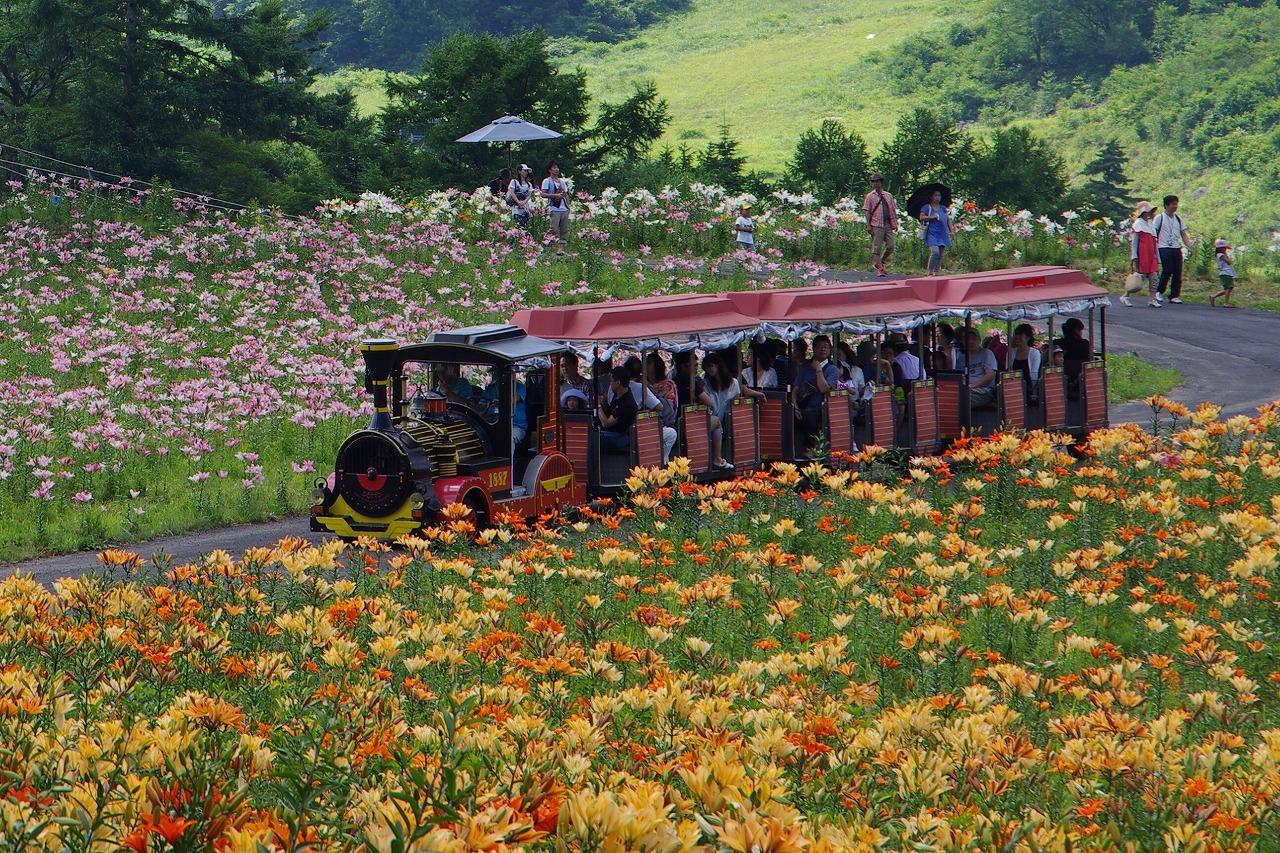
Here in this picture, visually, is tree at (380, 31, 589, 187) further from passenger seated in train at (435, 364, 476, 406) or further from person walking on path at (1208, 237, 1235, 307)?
passenger seated in train at (435, 364, 476, 406)

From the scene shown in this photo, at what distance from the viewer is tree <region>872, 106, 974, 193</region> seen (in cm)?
4047

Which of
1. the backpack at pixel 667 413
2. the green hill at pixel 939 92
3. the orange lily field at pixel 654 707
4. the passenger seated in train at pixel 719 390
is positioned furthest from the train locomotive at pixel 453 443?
the green hill at pixel 939 92

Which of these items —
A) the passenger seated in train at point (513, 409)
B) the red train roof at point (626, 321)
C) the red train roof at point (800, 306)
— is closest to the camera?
the passenger seated in train at point (513, 409)

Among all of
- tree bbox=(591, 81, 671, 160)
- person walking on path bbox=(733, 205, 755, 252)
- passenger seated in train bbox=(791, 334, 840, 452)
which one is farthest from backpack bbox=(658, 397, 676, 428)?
tree bbox=(591, 81, 671, 160)

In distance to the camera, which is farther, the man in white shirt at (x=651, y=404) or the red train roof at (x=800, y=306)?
the man in white shirt at (x=651, y=404)

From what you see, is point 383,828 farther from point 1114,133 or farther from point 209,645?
point 1114,133

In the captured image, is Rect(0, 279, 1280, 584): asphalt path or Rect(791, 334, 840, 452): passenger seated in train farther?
Rect(791, 334, 840, 452): passenger seated in train

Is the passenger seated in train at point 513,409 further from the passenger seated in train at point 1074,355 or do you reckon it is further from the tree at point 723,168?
the tree at point 723,168

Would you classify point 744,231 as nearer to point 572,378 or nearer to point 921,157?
point 921,157

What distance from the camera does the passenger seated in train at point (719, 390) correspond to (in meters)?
16.9

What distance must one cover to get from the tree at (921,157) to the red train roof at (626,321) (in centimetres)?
2512

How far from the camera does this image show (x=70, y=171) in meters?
32.0

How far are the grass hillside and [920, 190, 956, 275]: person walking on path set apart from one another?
36.2 metres

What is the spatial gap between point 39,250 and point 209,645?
1953 centimetres
